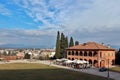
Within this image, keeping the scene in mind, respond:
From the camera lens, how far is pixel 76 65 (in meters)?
62.7

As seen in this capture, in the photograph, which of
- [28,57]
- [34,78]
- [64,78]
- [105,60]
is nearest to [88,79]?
[64,78]

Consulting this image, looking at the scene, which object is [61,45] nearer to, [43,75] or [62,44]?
[62,44]

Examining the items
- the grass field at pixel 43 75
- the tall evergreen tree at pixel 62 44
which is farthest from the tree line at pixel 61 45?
the grass field at pixel 43 75

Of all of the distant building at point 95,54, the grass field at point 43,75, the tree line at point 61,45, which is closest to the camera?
the grass field at point 43,75

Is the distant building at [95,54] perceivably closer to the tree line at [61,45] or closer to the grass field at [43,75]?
the tree line at [61,45]

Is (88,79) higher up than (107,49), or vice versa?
(107,49)

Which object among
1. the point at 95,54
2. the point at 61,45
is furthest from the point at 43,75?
the point at 61,45

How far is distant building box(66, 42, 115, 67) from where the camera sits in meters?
68.7

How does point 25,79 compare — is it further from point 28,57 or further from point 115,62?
point 28,57

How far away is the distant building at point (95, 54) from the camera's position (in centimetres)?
6869

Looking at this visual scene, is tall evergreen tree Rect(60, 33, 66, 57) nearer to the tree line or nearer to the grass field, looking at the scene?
the tree line

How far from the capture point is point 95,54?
230 feet

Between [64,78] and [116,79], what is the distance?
9.18 m

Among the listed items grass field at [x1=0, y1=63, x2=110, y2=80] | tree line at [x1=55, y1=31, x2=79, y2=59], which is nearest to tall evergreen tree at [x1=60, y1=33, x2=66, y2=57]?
tree line at [x1=55, y1=31, x2=79, y2=59]
